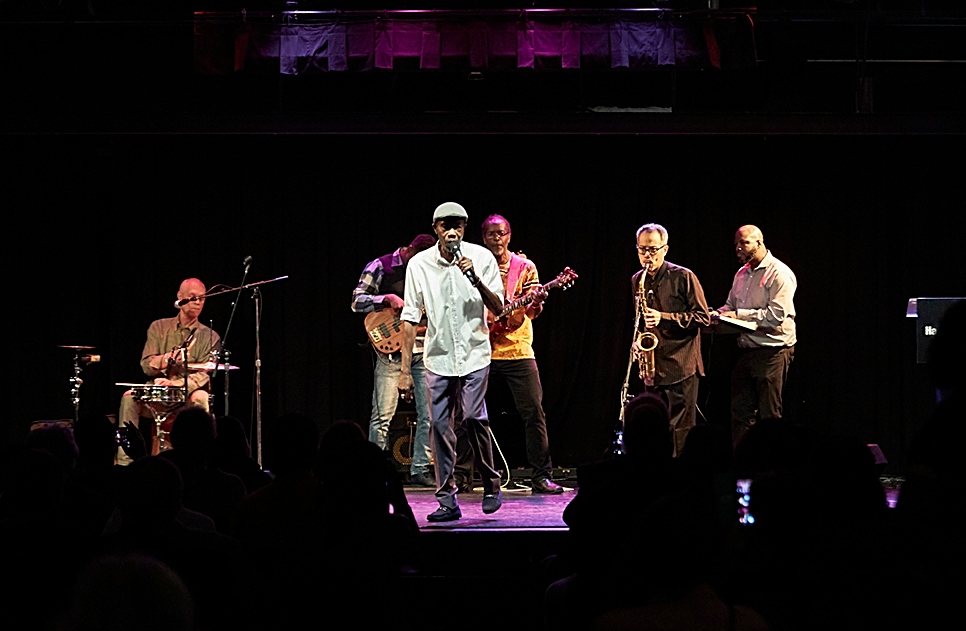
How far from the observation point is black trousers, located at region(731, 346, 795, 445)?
8570 mm

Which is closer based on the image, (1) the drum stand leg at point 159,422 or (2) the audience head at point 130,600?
(2) the audience head at point 130,600

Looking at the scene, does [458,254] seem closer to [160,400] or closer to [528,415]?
[528,415]

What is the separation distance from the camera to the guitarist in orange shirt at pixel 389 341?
8.66m

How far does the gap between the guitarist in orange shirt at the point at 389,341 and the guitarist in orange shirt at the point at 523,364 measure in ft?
1.33

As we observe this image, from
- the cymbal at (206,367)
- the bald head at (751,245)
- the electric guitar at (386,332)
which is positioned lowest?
the cymbal at (206,367)

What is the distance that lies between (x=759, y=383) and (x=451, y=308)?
3.05 meters

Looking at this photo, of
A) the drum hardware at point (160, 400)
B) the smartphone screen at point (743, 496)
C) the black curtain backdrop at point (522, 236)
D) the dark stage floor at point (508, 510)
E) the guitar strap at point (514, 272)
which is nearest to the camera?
the smartphone screen at point (743, 496)

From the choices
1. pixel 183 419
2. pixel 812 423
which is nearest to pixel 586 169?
pixel 812 423

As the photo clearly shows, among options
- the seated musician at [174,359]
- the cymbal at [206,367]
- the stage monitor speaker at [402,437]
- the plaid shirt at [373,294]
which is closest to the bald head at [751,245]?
the plaid shirt at [373,294]

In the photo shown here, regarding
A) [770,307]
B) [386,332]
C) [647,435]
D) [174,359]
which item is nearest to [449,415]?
[386,332]

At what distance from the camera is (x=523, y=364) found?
8273 millimetres

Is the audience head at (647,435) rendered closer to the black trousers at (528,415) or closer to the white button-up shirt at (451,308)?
the white button-up shirt at (451,308)

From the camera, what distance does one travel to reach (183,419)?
15.0 feet

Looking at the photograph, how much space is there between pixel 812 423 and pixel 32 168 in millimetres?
7352
